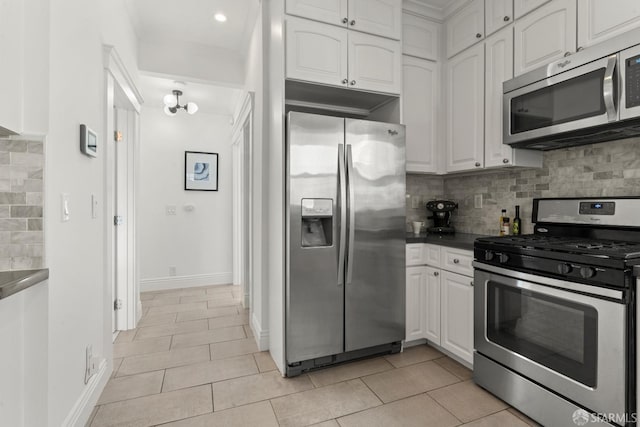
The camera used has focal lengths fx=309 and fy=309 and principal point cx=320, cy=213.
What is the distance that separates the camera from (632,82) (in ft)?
5.11

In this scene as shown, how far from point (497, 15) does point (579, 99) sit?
3.23 ft

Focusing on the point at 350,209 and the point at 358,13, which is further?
the point at 358,13

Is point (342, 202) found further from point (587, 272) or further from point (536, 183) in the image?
point (536, 183)

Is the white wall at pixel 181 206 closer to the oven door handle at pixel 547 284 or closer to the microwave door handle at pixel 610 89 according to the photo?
the oven door handle at pixel 547 284

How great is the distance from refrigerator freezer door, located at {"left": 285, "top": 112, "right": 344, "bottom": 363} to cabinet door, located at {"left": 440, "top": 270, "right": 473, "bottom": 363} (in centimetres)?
82

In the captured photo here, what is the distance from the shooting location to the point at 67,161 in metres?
1.54

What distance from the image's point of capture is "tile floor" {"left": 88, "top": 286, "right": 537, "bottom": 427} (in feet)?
5.78

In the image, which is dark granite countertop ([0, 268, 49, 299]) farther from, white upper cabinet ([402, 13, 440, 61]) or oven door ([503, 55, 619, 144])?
white upper cabinet ([402, 13, 440, 61])

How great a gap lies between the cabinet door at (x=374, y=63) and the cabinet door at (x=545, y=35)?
84 cm

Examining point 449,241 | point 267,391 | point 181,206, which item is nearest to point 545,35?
point 449,241

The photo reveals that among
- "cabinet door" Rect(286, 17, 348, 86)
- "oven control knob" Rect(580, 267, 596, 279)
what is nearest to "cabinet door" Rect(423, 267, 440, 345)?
"oven control knob" Rect(580, 267, 596, 279)

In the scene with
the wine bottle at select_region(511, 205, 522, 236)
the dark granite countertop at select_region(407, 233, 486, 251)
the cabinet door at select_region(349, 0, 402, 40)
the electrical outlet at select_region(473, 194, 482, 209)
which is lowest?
the dark granite countertop at select_region(407, 233, 486, 251)

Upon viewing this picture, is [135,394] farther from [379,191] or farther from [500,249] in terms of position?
[500,249]

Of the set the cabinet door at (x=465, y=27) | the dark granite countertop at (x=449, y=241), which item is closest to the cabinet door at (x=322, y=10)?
the cabinet door at (x=465, y=27)
